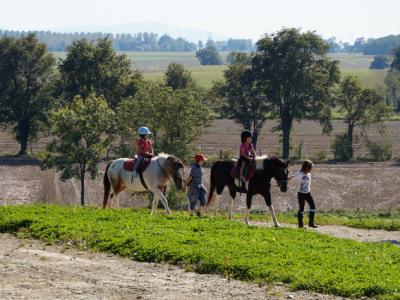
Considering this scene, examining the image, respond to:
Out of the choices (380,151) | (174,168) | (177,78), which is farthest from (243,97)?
(174,168)

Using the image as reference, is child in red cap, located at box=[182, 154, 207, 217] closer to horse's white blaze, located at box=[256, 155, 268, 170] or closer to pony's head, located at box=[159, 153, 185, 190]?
pony's head, located at box=[159, 153, 185, 190]

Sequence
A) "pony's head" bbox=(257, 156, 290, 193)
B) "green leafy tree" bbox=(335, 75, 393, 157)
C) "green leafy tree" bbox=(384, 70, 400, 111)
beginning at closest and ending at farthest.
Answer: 1. "pony's head" bbox=(257, 156, 290, 193)
2. "green leafy tree" bbox=(335, 75, 393, 157)
3. "green leafy tree" bbox=(384, 70, 400, 111)

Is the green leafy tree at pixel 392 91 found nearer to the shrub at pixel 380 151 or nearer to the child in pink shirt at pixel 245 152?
the shrub at pixel 380 151

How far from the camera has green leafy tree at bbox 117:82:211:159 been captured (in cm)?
3256

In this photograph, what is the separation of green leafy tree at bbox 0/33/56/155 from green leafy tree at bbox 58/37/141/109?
9.51 feet

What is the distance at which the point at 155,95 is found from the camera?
33.7 metres

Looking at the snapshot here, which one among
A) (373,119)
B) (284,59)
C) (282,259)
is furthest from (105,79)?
(282,259)

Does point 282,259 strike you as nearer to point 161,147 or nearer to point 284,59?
point 161,147

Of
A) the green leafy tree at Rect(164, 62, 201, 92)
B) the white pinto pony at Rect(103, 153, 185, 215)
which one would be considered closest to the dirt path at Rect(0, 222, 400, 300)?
the white pinto pony at Rect(103, 153, 185, 215)

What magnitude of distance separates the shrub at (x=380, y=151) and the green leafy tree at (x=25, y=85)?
148 feet

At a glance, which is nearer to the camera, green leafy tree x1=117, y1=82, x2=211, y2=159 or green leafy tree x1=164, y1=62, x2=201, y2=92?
green leafy tree x1=117, y1=82, x2=211, y2=159

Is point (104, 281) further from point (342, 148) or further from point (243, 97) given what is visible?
point (342, 148)

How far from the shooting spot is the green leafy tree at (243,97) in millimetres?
61031

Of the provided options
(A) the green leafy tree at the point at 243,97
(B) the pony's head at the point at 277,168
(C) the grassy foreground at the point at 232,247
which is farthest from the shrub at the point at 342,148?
(C) the grassy foreground at the point at 232,247
